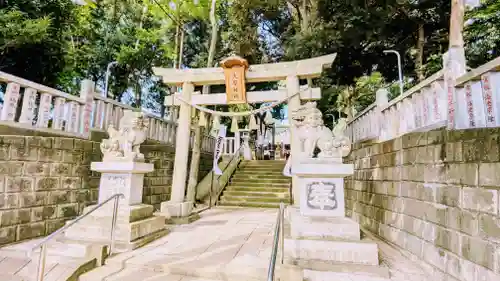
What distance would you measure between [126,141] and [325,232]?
11.9 ft

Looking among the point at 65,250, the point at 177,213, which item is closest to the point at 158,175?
the point at 177,213

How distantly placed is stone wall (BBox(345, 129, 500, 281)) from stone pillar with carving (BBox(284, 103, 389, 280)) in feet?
2.68

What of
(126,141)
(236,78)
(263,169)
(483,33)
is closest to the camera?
(126,141)

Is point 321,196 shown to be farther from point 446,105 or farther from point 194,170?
point 194,170

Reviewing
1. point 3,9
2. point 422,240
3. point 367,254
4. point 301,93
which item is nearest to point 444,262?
point 422,240

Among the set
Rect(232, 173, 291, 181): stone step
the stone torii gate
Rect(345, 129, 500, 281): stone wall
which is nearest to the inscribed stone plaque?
Rect(345, 129, 500, 281): stone wall

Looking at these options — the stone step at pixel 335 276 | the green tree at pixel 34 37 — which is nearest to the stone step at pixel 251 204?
the stone step at pixel 335 276

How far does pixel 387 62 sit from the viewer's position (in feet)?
37.1

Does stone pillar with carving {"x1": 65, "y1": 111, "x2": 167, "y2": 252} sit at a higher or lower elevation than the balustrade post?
lower

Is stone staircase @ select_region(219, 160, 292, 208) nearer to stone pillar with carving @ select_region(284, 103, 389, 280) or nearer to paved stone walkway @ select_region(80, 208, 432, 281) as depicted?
paved stone walkway @ select_region(80, 208, 432, 281)

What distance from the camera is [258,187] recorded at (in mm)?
10242

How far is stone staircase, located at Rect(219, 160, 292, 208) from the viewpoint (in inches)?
366

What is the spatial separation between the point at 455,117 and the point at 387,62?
359 inches

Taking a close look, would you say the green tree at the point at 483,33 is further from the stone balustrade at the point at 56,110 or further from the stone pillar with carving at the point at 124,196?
the stone balustrade at the point at 56,110
